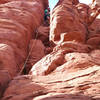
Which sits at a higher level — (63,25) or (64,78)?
(63,25)

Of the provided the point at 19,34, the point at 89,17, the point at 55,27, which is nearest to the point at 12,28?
the point at 19,34

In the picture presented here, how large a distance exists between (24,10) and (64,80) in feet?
25.0

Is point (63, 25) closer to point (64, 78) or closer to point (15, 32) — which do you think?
point (15, 32)

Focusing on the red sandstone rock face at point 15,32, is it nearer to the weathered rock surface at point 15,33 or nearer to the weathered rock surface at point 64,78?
the weathered rock surface at point 15,33

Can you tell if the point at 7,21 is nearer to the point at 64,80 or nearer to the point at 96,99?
the point at 64,80

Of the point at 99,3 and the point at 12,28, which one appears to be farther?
the point at 99,3

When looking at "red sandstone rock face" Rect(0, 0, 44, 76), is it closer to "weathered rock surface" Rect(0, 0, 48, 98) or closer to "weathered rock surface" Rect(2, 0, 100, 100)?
"weathered rock surface" Rect(0, 0, 48, 98)

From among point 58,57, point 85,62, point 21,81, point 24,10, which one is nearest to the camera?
point 21,81

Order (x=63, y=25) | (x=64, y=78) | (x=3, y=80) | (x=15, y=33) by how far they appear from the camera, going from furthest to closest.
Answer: (x=63, y=25), (x=15, y=33), (x=3, y=80), (x=64, y=78)

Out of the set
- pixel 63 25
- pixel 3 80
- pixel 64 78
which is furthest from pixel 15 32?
pixel 64 78

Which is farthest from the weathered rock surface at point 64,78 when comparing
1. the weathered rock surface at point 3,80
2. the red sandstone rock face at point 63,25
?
the red sandstone rock face at point 63,25

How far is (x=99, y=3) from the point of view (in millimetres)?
12844

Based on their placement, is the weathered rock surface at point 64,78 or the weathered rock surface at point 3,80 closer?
the weathered rock surface at point 64,78

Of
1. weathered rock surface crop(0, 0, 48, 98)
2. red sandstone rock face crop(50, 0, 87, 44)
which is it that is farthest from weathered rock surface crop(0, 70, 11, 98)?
red sandstone rock face crop(50, 0, 87, 44)
